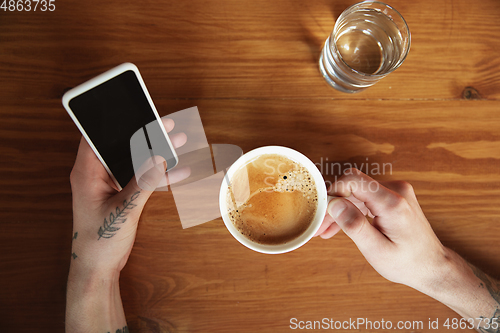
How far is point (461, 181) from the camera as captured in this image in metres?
0.91

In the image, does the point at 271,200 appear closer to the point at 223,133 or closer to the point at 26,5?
the point at 223,133

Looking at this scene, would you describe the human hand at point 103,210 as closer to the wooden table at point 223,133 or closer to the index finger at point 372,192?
the wooden table at point 223,133

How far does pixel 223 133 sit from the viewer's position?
89 centimetres

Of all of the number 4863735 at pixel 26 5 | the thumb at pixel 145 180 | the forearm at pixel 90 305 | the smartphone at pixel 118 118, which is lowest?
the forearm at pixel 90 305

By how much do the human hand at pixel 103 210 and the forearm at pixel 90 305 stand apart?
2 cm

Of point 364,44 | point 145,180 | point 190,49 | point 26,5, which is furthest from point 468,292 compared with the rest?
point 26,5

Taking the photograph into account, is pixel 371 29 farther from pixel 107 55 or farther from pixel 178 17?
pixel 107 55

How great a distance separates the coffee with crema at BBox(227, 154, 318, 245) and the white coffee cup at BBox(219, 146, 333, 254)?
28 mm

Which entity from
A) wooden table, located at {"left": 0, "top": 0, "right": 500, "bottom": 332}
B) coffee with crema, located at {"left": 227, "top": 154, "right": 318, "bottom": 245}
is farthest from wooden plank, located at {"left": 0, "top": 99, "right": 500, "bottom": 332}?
coffee with crema, located at {"left": 227, "top": 154, "right": 318, "bottom": 245}

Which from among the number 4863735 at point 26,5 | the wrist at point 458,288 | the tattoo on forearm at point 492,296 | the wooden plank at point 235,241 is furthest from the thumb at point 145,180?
the tattoo on forearm at point 492,296

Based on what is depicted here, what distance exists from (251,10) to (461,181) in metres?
0.79

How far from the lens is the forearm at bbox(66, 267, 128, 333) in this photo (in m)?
0.84

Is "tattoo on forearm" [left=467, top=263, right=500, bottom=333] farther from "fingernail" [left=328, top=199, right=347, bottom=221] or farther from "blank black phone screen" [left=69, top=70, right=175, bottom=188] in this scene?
"blank black phone screen" [left=69, top=70, right=175, bottom=188]

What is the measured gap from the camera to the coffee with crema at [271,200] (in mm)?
803
